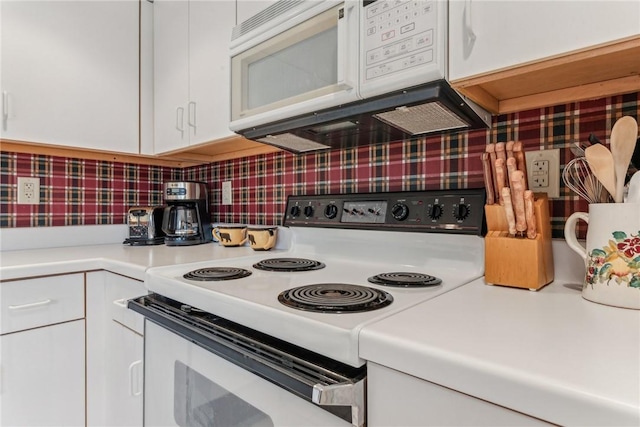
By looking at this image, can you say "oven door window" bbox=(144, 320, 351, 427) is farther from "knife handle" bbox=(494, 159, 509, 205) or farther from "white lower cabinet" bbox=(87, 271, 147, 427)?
"knife handle" bbox=(494, 159, 509, 205)

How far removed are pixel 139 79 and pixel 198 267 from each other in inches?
43.5

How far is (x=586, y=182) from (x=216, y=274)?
0.95 metres

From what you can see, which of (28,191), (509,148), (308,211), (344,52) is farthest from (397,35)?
(28,191)

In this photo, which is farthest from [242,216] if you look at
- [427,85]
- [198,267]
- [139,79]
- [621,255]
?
[621,255]

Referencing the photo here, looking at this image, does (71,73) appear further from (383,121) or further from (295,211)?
(383,121)

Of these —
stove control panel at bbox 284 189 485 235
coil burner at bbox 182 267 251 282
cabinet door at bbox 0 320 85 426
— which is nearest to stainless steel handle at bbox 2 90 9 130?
cabinet door at bbox 0 320 85 426

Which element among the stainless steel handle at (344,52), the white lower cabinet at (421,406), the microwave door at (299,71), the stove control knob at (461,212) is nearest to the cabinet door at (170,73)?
the microwave door at (299,71)

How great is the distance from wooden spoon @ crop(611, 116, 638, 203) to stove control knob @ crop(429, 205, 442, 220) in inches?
16.2

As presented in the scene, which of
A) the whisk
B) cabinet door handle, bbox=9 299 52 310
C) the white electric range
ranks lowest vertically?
cabinet door handle, bbox=9 299 52 310

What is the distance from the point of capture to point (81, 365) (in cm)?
134

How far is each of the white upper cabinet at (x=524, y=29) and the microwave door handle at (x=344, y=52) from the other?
0.85 feet

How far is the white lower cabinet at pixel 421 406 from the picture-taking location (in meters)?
0.45

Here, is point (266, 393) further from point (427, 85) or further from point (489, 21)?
point (489, 21)

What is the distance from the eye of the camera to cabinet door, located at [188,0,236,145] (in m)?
1.43
